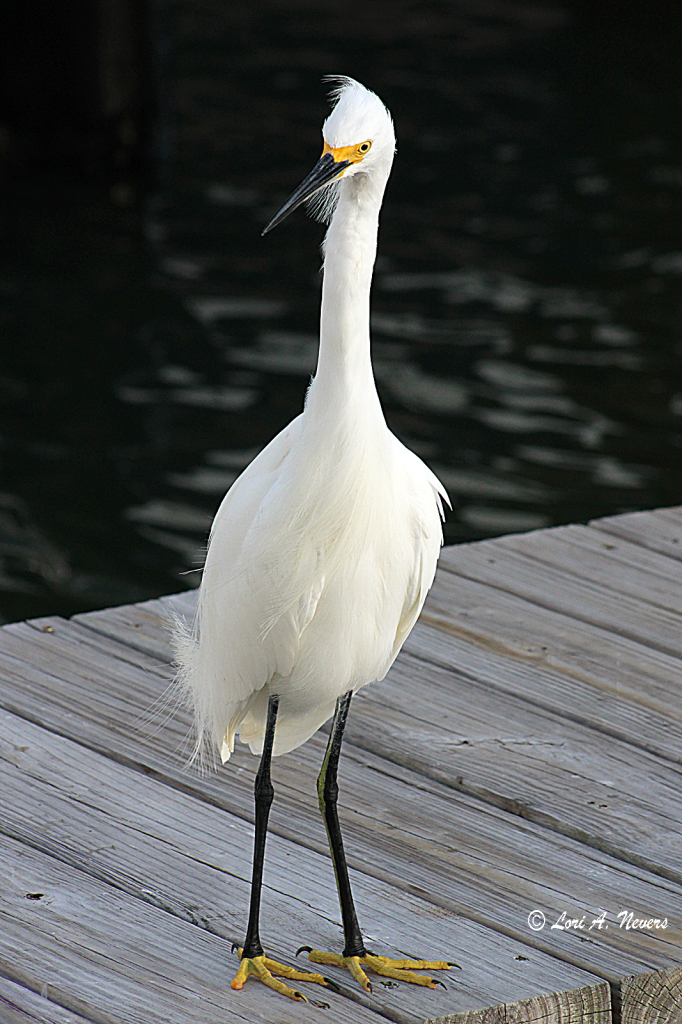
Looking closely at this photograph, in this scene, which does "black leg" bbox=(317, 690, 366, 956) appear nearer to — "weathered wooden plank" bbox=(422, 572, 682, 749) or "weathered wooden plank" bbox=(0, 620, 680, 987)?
"weathered wooden plank" bbox=(0, 620, 680, 987)

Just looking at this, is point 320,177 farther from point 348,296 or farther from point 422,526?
point 422,526

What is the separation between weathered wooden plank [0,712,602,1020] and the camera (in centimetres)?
212

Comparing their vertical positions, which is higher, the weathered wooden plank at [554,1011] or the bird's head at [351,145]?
the bird's head at [351,145]

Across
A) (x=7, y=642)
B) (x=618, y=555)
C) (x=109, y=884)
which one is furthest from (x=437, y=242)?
(x=109, y=884)

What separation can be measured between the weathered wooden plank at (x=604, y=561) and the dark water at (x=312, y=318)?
88 cm

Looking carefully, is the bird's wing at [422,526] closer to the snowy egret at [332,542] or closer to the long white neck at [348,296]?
the snowy egret at [332,542]

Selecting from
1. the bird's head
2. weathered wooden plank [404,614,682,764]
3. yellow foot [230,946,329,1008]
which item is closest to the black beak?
the bird's head

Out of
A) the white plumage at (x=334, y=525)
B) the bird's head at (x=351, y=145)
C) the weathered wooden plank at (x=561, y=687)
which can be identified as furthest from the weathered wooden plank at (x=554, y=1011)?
the bird's head at (x=351, y=145)

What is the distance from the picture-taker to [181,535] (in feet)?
18.1

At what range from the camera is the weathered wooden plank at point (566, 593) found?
10.5 ft

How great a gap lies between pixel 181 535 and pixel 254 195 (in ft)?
14.2

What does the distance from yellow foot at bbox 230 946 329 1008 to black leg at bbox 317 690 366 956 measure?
0.07m

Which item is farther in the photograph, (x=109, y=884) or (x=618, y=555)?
(x=618, y=555)

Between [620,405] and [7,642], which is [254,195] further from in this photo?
[7,642]
